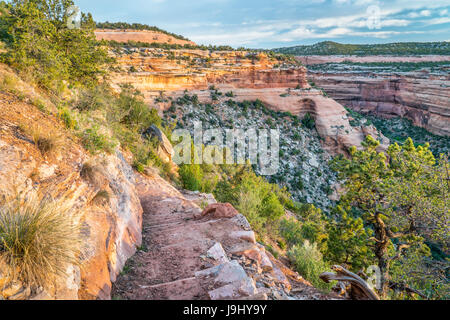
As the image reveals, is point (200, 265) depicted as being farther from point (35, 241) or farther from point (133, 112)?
point (133, 112)

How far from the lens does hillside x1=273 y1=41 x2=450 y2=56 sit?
49.4m

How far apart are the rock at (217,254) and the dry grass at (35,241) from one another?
85.0 inches

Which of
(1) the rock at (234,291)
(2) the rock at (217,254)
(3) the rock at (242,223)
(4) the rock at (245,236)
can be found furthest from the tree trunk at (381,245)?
(1) the rock at (234,291)

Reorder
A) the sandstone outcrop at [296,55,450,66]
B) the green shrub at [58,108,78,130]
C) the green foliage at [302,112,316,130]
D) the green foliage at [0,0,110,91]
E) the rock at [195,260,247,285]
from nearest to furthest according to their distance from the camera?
the rock at [195,260,247,285] < the green shrub at [58,108,78,130] < the green foliage at [0,0,110,91] < the green foliage at [302,112,316,130] < the sandstone outcrop at [296,55,450,66]

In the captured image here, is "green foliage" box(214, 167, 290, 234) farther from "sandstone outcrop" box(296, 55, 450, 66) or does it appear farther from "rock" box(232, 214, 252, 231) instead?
"sandstone outcrop" box(296, 55, 450, 66)

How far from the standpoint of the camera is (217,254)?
13.4 feet

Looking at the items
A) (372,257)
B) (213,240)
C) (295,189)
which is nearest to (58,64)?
(213,240)

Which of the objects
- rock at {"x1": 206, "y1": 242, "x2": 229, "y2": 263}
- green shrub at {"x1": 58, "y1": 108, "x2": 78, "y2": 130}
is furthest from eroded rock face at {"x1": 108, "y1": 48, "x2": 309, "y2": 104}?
rock at {"x1": 206, "y1": 242, "x2": 229, "y2": 263}

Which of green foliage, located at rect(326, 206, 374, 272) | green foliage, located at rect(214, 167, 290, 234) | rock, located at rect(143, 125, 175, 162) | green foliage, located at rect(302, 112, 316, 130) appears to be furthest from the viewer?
green foliage, located at rect(302, 112, 316, 130)

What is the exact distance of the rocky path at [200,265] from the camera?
3.06m

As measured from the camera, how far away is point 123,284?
3254mm

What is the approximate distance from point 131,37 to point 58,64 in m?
31.4

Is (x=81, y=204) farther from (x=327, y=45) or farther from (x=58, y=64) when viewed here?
(x=327, y=45)

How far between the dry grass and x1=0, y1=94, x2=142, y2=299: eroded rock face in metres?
0.14
